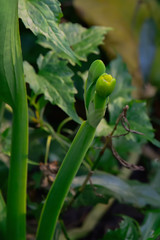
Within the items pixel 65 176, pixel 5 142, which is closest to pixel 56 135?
pixel 5 142

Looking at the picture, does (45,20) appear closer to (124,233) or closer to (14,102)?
(14,102)

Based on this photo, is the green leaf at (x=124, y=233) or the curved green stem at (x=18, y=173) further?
the green leaf at (x=124, y=233)

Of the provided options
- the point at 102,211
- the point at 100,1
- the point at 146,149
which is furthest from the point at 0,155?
the point at 100,1

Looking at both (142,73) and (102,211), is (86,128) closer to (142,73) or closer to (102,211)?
(102,211)

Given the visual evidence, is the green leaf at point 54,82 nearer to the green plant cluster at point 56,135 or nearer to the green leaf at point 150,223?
the green plant cluster at point 56,135

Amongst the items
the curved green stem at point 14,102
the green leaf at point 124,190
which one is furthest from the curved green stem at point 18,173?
the green leaf at point 124,190

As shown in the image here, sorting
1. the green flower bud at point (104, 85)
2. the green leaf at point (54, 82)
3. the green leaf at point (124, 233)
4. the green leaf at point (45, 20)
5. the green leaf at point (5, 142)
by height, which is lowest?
the green leaf at point (124, 233)
